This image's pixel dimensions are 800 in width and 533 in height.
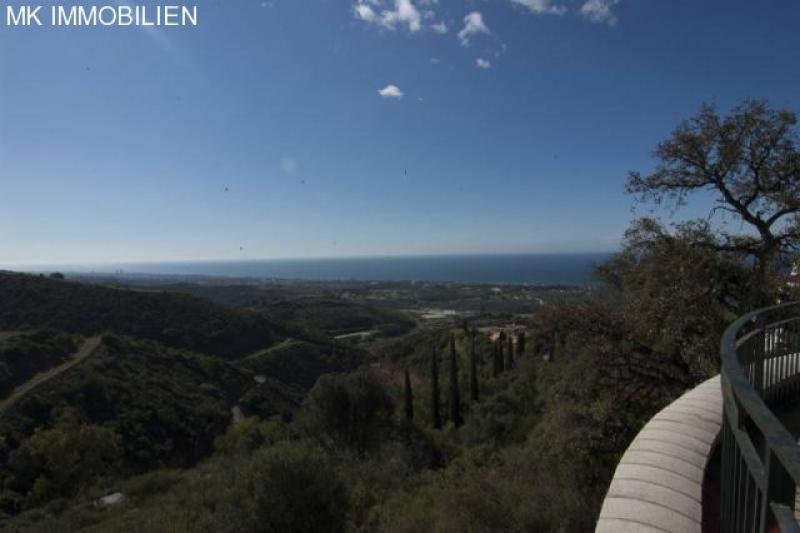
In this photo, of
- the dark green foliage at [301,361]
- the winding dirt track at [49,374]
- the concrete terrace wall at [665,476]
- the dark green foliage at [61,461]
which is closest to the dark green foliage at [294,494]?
the concrete terrace wall at [665,476]

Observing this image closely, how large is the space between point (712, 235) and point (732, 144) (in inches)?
79.8

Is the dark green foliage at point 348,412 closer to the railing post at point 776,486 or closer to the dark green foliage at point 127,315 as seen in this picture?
the railing post at point 776,486

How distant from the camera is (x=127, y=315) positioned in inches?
2031

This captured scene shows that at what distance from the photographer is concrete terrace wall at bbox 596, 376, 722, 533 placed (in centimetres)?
329

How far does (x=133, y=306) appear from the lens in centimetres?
5341

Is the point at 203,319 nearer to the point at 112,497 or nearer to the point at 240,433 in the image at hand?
the point at 240,433

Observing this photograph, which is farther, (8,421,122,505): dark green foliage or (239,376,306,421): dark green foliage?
(239,376,306,421): dark green foliage

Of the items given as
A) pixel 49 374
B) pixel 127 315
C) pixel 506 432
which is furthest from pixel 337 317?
pixel 506 432

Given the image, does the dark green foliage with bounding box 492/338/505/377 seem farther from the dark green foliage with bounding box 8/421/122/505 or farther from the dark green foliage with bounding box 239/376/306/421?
the dark green foliage with bounding box 8/421/122/505

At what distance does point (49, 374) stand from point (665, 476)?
37409 mm

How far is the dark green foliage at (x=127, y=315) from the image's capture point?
47.0 metres

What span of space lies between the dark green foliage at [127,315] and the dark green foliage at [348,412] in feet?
103

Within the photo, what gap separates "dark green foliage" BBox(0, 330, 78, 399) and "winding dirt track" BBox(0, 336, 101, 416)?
46 centimetres

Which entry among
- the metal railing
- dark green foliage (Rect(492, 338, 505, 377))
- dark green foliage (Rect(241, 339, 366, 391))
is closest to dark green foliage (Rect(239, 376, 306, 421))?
dark green foliage (Rect(241, 339, 366, 391))
